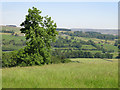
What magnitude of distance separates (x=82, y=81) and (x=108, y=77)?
1318 mm

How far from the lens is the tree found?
35503 millimetres

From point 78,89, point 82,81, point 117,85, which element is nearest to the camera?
point 78,89

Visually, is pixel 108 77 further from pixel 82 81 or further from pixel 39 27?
pixel 39 27

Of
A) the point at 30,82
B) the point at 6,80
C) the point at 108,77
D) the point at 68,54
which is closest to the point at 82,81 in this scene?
the point at 108,77

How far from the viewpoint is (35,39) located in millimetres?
35438

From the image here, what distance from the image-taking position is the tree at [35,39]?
116ft

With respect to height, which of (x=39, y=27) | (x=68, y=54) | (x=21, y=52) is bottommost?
(x=68, y=54)

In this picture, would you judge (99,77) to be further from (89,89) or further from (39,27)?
(39,27)

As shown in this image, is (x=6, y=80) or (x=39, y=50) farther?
(x=39, y=50)

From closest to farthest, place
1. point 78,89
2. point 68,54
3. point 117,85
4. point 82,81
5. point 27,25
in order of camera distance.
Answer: point 78,89 → point 117,85 → point 82,81 → point 27,25 → point 68,54

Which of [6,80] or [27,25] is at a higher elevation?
[27,25]

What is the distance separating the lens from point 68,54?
507 feet

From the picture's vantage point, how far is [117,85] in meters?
7.42

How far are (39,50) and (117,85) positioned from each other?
29757 mm
